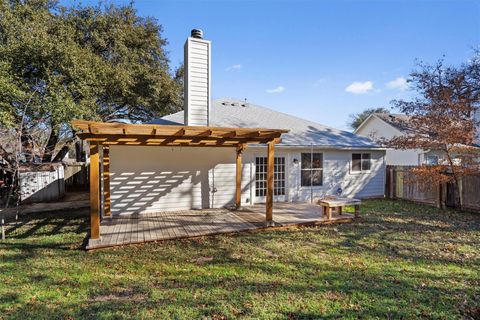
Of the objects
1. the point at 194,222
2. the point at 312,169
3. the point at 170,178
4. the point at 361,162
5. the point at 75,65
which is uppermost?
the point at 75,65

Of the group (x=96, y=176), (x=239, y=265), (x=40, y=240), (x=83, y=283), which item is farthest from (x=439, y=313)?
(x=40, y=240)

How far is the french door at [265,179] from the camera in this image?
29.2ft

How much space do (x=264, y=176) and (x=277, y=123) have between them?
2701 mm

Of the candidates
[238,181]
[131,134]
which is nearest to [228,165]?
[238,181]

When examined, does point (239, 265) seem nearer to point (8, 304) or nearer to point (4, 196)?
point (8, 304)

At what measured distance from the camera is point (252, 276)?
3754mm

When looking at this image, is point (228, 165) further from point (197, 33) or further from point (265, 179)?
point (197, 33)

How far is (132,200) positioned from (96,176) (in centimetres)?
286

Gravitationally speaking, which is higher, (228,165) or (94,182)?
(228,165)

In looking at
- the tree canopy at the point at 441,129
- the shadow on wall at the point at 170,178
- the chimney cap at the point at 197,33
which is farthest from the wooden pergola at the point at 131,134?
the tree canopy at the point at 441,129

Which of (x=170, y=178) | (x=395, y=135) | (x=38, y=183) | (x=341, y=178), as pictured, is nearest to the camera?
(x=170, y=178)

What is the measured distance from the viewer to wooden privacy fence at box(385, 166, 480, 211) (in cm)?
817

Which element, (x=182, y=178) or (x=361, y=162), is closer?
(x=182, y=178)

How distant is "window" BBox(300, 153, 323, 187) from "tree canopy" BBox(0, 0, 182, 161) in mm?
7872
